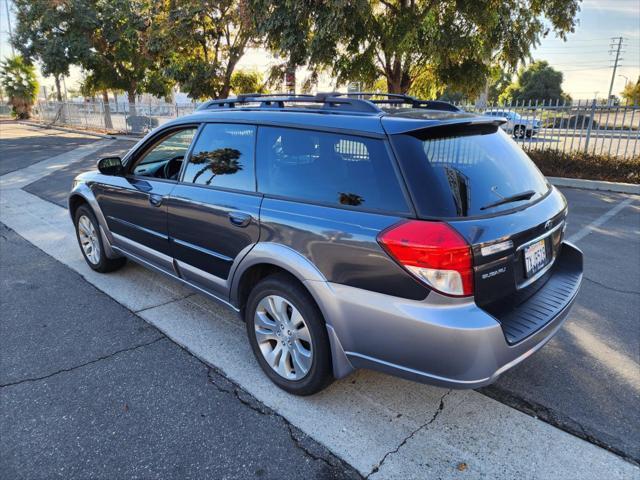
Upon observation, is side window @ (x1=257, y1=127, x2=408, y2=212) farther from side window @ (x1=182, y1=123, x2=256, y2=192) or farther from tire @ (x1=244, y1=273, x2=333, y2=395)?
tire @ (x1=244, y1=273, x2=333, y2=395)

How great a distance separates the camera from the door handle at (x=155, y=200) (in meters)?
3.65

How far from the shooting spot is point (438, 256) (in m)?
2.12

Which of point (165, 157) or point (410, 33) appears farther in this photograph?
point (410, 33)

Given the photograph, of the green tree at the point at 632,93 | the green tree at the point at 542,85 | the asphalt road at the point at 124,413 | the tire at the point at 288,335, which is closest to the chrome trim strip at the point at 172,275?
the tire at the point at 288,335

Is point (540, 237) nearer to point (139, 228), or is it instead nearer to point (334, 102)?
point (334, 102)

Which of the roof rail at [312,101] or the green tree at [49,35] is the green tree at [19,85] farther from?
the roof rail at [312,101]

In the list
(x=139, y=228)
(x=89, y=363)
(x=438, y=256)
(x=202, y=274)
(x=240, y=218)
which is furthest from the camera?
(x=139, y=228)

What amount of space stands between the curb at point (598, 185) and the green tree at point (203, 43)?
31.7ft

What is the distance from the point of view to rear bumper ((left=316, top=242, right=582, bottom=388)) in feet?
7.00

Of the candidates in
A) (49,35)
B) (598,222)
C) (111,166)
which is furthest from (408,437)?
(49,35)

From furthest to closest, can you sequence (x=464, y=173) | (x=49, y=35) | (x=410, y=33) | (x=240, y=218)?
(x=49, y=35) → (x=410, y=33) → (x=240, y=218) → (x=464, y=173)

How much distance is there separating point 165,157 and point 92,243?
1.44 meters

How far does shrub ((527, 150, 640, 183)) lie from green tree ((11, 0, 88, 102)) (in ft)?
80.6

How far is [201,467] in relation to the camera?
7.49 feet
